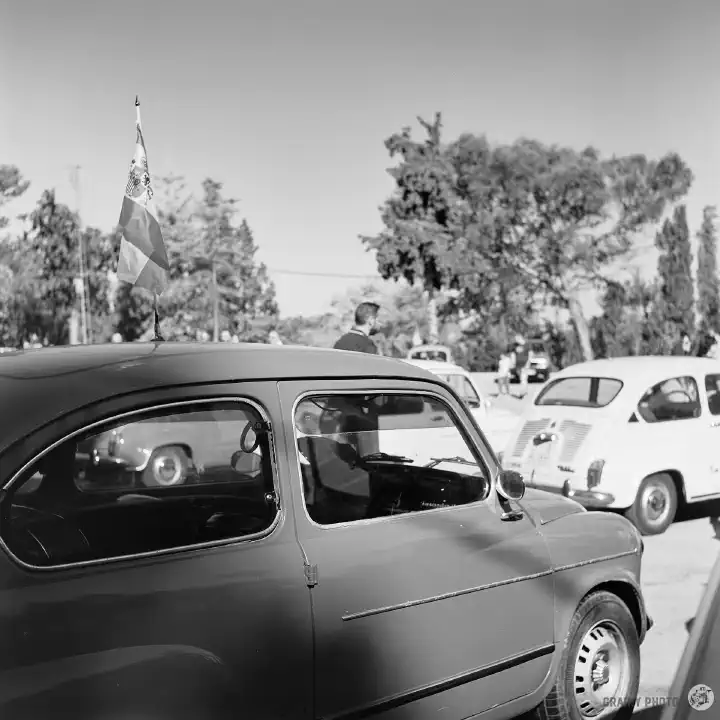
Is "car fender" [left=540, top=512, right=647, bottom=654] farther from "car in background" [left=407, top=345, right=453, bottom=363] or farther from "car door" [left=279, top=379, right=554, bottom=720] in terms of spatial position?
"car in background" [left=407, top=345, right=453, bottom=363]

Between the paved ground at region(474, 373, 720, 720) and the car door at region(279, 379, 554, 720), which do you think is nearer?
the car door at region(279, 379, 554, 720)

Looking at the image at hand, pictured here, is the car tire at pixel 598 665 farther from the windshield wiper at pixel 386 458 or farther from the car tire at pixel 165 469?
the car tire at pixel 165 469

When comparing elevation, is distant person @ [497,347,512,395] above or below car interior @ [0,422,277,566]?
above

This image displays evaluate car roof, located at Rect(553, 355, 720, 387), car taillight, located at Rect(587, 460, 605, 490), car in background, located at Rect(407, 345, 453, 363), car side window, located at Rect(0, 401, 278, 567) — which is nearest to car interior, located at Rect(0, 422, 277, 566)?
car side window, located at Rect(0, 401, 278, 567)

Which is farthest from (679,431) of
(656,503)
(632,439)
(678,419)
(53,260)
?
(53,260)

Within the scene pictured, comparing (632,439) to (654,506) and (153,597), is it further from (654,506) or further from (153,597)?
(153,597)

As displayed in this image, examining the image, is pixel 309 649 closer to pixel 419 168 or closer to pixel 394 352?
pixel 419 168

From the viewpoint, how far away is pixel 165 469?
4.40 meters

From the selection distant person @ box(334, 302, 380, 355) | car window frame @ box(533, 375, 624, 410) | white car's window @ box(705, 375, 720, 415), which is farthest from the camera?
white car's window @ box(705, 375, 720, 415)

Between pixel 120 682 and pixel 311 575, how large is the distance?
2.14ft

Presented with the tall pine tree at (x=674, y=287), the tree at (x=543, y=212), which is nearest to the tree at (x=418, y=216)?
the tree at (x=543, y=212)

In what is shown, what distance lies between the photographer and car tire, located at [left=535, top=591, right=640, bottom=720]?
3.53 meters

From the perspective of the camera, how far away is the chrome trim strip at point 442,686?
2762 millimetres

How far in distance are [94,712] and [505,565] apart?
5.34ft
